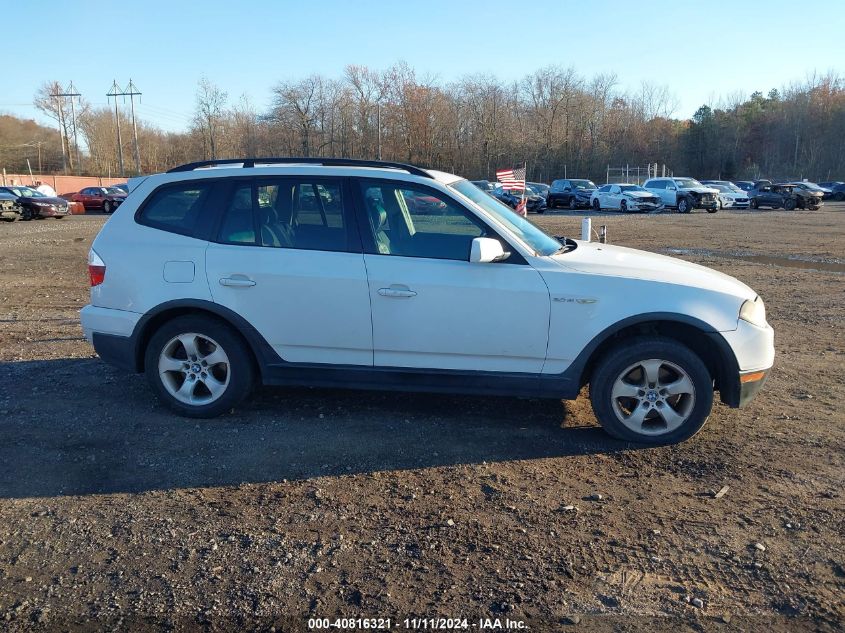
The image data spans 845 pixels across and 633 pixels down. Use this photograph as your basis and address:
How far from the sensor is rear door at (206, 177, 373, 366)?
488 centimetres

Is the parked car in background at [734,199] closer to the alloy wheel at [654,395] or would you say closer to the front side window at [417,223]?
the alloy wheel at [654,395]

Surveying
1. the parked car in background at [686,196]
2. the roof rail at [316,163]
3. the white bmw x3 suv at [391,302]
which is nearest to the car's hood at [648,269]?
the white bmw x3 suv at [391,302]

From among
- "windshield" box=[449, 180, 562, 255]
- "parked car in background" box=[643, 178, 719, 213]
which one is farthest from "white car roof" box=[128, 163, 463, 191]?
"parked car in background" box=[643, 178, 719, 213]

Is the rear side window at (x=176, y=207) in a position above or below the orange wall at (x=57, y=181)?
below

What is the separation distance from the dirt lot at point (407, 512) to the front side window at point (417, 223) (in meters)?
1.32

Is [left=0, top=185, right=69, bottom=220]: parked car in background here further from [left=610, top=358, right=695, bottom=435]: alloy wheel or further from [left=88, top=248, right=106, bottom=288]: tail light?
[left=610, top=358, right=695, bottom=435]: alloy wheel

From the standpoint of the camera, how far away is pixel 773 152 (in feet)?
251

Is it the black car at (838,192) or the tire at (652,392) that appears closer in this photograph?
the tire at (652,392)

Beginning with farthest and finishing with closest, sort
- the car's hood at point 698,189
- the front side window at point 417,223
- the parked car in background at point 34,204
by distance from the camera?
the car's hood at point 698,189 → the parked car in background at point 34,204 → the front side window at point 417,223

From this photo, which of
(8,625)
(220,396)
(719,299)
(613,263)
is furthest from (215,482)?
(719,299)

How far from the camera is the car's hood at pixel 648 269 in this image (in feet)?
15.4

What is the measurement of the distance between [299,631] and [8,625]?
123 centimetres

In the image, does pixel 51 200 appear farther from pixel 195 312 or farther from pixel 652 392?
pixel 652 392

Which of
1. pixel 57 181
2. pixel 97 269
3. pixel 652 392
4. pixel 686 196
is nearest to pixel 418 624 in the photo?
pixel 652 392
